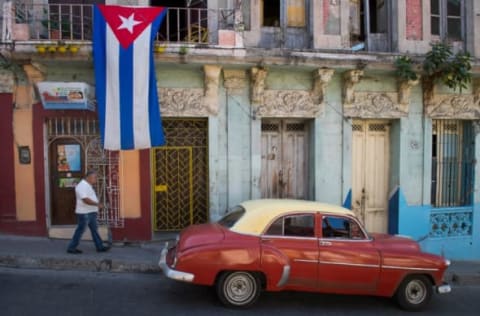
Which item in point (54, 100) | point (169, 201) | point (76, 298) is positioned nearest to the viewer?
point (76, 298)

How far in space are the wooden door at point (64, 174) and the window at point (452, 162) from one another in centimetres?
805

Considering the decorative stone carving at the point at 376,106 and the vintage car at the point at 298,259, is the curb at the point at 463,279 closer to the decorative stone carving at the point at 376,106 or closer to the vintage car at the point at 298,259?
the vintage car at the point at 298,259

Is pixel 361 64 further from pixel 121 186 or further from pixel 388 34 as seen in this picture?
pixel 121 186

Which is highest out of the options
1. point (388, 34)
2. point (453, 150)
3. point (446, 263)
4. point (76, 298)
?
point (388, 34)

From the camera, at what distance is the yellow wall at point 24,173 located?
731 centimetres

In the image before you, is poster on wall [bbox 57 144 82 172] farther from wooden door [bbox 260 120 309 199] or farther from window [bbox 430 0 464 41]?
window [bbox 430 0 464 41]

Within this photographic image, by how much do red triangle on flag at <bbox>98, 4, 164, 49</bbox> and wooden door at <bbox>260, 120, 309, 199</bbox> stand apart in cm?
316

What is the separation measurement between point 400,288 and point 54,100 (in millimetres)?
6668

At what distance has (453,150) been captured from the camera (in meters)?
8.77

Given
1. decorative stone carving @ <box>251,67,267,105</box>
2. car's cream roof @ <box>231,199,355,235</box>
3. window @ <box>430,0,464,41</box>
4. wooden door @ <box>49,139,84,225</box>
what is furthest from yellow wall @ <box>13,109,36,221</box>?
window @ <box>430,0,464,41</box>

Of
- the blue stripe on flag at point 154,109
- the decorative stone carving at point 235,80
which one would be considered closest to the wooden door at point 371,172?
the decorative stone carving at point 235,80

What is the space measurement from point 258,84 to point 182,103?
1621 mm

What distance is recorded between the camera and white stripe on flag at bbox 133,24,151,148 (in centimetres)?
669

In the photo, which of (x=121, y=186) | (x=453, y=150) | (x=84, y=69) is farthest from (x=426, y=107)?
(x=84, y=69)
